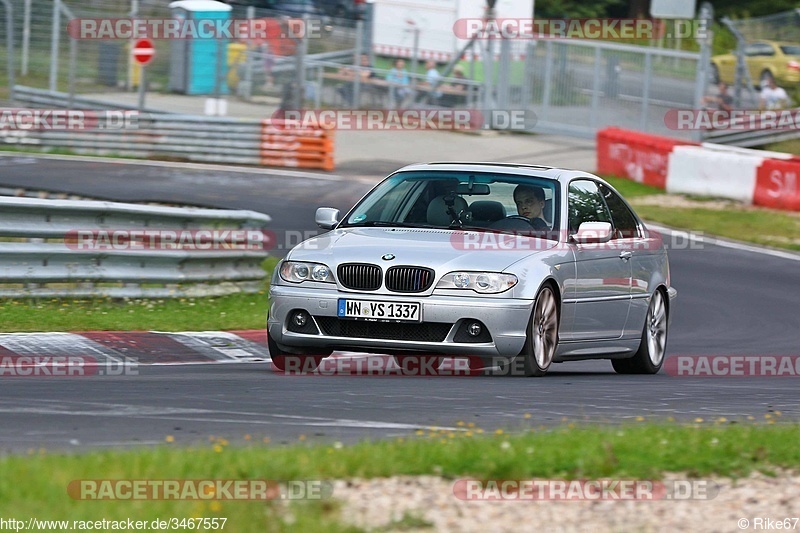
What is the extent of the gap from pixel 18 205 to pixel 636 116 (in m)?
21.5

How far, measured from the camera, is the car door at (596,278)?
32.8 ft

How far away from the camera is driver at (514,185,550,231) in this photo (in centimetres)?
994

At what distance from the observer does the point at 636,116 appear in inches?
1243

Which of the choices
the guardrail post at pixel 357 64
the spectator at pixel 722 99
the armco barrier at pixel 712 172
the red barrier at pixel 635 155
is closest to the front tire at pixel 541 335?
the armco barrier at pixel 712 172

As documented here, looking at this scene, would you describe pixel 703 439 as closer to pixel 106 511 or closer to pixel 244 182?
pixel 106 511

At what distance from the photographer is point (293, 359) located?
997 cm

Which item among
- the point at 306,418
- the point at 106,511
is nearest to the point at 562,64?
the point at 306,418

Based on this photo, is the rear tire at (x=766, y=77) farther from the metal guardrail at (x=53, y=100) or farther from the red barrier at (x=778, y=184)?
the metal guardrail at (x=53, y=100)

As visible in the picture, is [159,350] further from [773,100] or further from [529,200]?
[773,100]

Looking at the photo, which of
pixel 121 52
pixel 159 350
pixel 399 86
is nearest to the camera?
pixel 159 350

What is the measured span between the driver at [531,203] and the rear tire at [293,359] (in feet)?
5.44

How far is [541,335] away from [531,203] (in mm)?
1059

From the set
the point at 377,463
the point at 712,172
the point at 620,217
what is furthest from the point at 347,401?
the point at 712,172

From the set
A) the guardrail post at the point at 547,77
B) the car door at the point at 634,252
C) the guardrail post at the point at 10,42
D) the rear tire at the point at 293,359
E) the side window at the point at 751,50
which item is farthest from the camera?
the guardrail post at the point at 547,77
